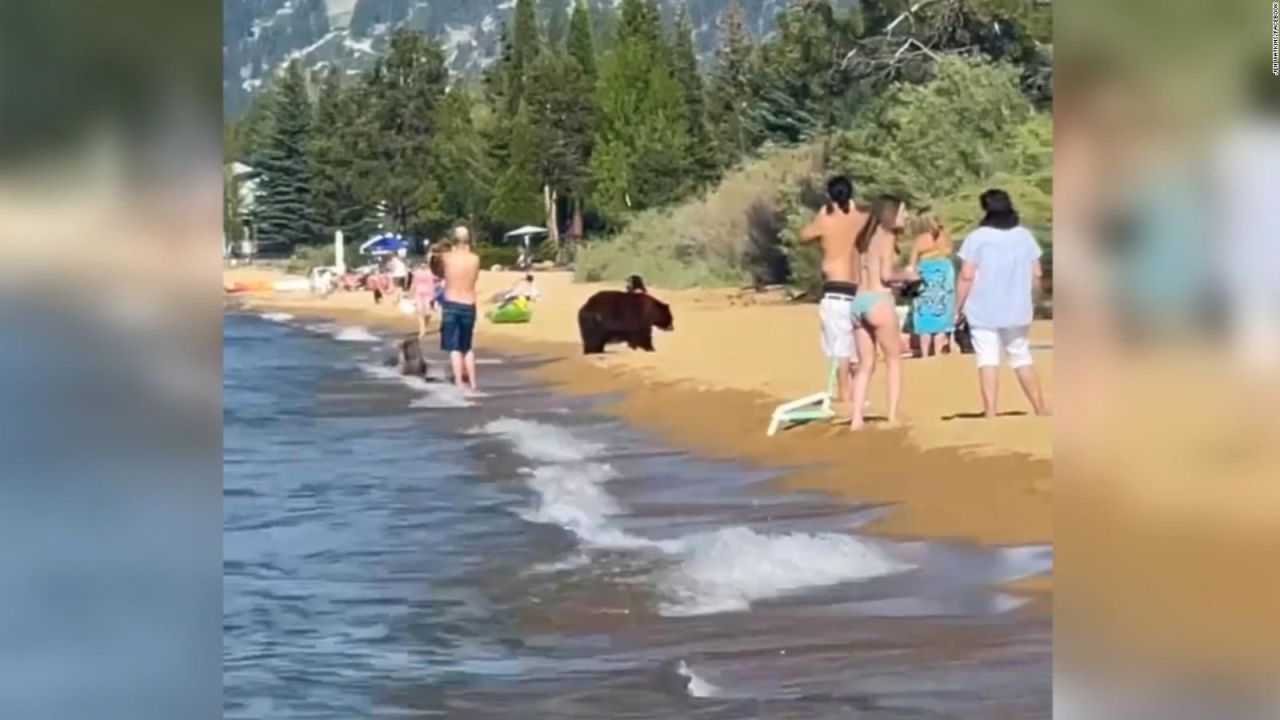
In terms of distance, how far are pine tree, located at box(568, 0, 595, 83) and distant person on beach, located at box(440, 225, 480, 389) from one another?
1.74ft

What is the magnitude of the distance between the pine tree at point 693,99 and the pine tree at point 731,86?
3 cm

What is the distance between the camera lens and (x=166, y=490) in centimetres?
425

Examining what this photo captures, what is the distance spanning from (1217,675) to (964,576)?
0.69 m

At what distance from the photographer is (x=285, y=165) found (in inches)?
168

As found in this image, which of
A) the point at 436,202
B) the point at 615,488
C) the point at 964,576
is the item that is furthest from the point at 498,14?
the point at 964,576

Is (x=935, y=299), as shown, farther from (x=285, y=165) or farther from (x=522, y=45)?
(x=285, y=165)

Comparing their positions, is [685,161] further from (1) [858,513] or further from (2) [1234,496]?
(2) [1234,496]

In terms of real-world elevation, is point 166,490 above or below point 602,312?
below

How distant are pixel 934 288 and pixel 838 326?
0.88 ft

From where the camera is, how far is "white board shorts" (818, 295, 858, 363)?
4.30 m

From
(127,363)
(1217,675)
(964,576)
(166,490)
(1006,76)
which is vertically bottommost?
(1217,675)

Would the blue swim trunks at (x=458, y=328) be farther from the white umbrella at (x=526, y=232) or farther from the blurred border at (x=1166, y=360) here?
the blurred border at (x=1166, y=360)

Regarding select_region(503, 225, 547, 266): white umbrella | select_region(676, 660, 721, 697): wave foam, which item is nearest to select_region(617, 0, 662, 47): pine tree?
select_region(503, 225, 547, 266): white umbrella

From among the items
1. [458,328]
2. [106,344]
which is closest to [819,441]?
[458,328]
